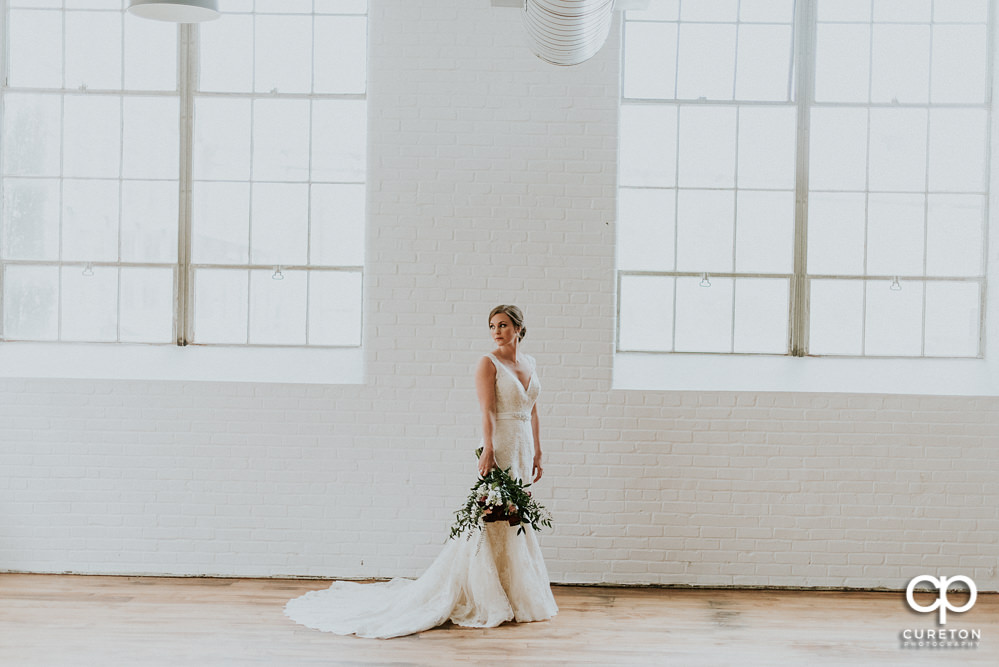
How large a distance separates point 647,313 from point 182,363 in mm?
2757

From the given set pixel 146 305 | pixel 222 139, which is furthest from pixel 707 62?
pixel 146 305

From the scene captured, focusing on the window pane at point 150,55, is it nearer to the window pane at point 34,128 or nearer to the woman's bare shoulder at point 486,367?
the window pane at point 34,128

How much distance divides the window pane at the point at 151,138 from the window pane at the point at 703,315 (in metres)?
3.14

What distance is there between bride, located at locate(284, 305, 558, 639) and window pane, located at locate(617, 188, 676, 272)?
1280 millimetres

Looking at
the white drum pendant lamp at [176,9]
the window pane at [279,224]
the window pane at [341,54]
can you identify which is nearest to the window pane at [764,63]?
the window pane at [341,54]

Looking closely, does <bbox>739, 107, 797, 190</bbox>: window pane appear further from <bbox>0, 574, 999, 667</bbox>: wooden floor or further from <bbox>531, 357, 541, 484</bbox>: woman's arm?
<bbox>0, 574, 999, 667</bbox>: wooden floor

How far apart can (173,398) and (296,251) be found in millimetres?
1110

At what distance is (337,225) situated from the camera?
5594 mm

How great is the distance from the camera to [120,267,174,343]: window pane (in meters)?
5.63

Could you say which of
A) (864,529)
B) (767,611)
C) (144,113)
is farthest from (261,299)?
(864,529)

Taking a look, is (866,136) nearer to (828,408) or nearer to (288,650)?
(828,408)

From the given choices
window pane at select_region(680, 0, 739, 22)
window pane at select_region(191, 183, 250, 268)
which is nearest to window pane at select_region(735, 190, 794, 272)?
window pane at select_region(680, 0, 739, 22)

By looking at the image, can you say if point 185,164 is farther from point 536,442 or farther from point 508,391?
point 536,442

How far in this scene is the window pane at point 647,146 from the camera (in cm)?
556
